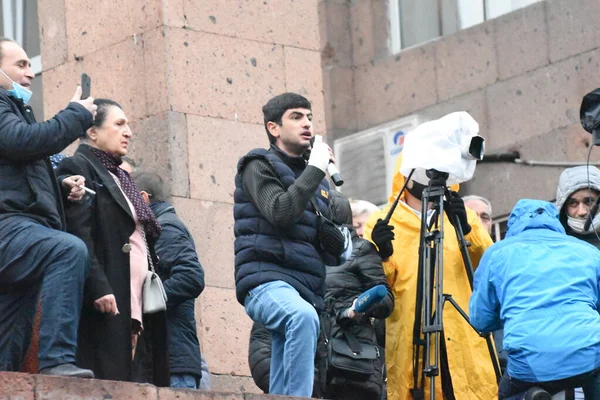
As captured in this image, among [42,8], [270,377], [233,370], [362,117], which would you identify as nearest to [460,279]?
[270,377]

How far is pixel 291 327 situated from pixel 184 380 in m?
1.11

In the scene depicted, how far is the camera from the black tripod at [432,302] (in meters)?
10.2

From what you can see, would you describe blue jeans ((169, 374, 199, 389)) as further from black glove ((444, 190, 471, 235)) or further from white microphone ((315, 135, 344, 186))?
black glove ((444, 190, 471, 235))

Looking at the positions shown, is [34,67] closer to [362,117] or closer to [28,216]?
[362,117]

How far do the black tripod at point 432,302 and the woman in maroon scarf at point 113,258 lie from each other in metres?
1.35

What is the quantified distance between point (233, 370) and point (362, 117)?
5348mm

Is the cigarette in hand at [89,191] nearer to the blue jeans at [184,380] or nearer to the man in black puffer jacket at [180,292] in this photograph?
the man in black puffer jacket at [180,292]

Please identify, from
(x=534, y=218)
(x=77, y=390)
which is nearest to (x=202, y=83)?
(x=534, y=218)

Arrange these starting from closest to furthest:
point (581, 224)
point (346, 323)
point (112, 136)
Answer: point (112, 136) < point (346, 323) < point (581, 224)

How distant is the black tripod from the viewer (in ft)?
33.5

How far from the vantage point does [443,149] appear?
10.6 meters

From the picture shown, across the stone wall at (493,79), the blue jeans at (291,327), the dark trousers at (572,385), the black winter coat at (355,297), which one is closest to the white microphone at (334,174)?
the blue jeans at (291,327)

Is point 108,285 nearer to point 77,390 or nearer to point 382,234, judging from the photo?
point 77,390

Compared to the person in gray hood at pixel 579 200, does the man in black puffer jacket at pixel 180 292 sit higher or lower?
lower
